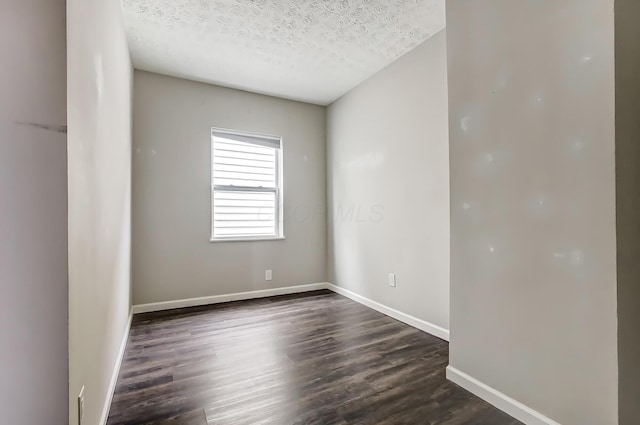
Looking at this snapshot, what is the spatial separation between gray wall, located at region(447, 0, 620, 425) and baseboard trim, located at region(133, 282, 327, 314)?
2397 millimetres

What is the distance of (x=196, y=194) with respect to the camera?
3422 millimetres

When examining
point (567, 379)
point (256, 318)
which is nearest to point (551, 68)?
point (567, 379)

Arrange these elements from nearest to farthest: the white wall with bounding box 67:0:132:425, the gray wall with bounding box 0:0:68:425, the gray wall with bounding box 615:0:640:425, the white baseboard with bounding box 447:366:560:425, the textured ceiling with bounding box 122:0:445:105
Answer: the gray wall with bounding box 0:0:68:425 → the white wall with bounding box 67:0:132:425 → the gray wall with bounding box 615:0:640:425 → the white baseboard with bounding box 447:366:560:425 → the textured ceiling with bounding box 122:0:445:105

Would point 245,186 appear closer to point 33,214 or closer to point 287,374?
point 287,374

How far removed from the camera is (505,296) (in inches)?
62.0

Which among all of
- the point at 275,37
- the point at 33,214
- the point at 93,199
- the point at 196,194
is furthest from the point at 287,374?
the point at 275,37

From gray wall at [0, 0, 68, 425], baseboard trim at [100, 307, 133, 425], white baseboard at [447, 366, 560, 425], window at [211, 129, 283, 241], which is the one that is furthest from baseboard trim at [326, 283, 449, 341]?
gray wall at [0, 0, 68, 425]

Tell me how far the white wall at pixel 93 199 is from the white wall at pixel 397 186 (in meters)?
2.35

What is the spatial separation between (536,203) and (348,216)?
243cm

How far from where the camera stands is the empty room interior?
883mm

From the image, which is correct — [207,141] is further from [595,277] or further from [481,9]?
[595,277]

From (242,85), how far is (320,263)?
8.29 ft

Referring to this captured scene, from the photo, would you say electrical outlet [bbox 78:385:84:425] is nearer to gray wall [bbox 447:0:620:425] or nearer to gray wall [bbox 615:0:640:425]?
gray wall [bbox 447:0:620:425]

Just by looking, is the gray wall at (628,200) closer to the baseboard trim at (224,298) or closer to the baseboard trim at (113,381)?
the baseboard trim at (113,381)
